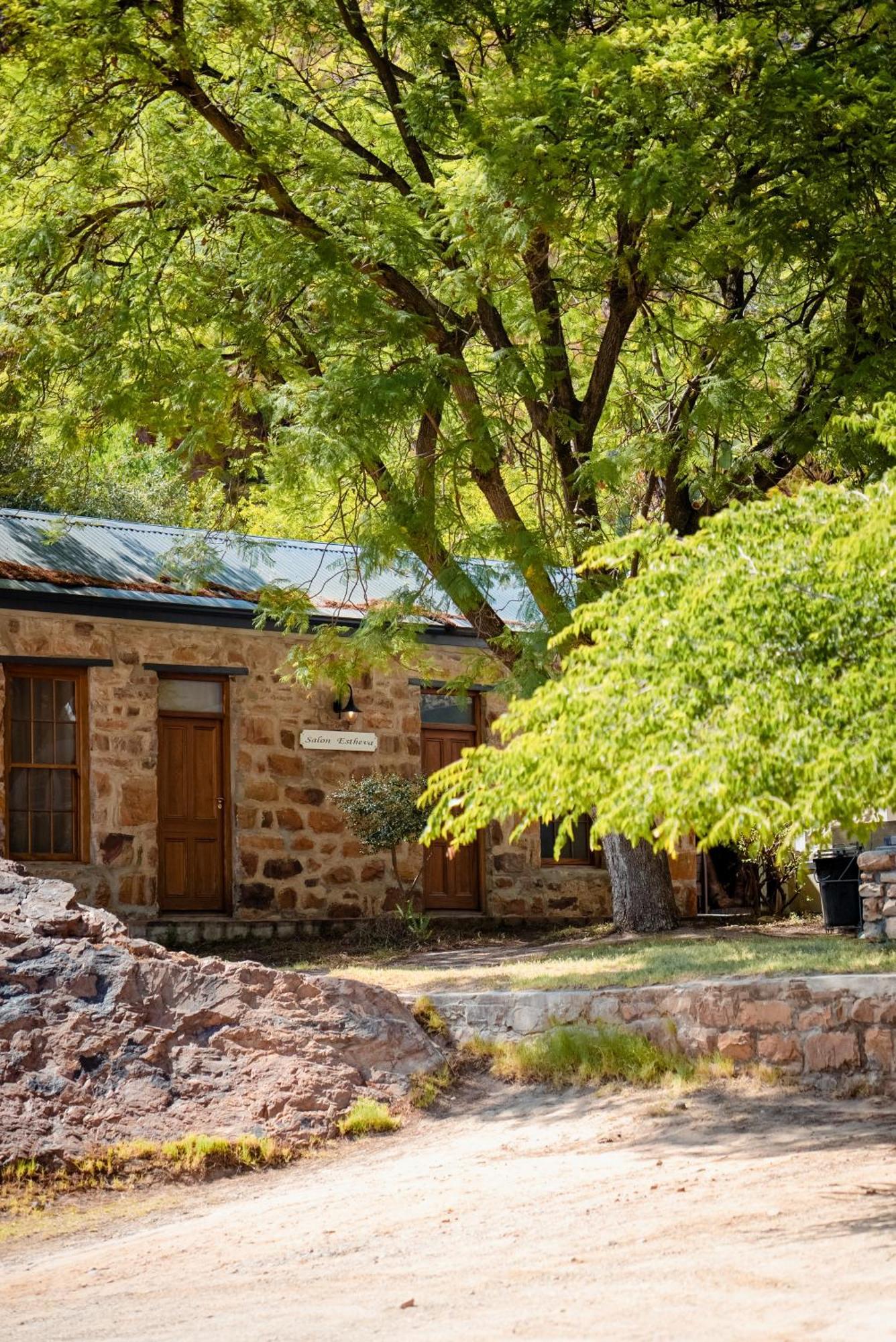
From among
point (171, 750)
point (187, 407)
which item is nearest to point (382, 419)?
point (187, 407)

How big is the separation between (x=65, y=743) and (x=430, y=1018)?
212 inches

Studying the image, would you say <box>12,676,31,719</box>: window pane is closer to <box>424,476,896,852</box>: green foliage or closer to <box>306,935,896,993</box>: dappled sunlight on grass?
<box>306,935,896,993</box>: dappled sunlight on grass

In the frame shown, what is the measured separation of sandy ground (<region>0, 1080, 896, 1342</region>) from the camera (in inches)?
181

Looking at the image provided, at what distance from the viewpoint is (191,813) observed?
1402 centimetres

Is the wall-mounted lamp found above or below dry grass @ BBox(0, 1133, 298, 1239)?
above

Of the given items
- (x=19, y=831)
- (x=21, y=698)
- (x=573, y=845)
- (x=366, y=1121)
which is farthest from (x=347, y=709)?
(x=366, y=1121)

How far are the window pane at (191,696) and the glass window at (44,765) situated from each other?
851mm

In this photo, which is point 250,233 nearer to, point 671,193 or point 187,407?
point 187,407

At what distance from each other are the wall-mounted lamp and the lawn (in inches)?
93.4

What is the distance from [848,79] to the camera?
952 cm

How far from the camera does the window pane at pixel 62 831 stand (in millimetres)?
13234

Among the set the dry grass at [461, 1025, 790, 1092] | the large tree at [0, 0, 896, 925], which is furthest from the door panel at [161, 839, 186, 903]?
the dry grass at [461, 1025, 790, 1092]

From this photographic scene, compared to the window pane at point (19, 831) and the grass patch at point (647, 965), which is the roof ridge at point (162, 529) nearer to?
the window pane at point (19, 831)

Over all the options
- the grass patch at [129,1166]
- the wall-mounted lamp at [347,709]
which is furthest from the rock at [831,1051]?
the wall-mounted lamp at [347,709]
